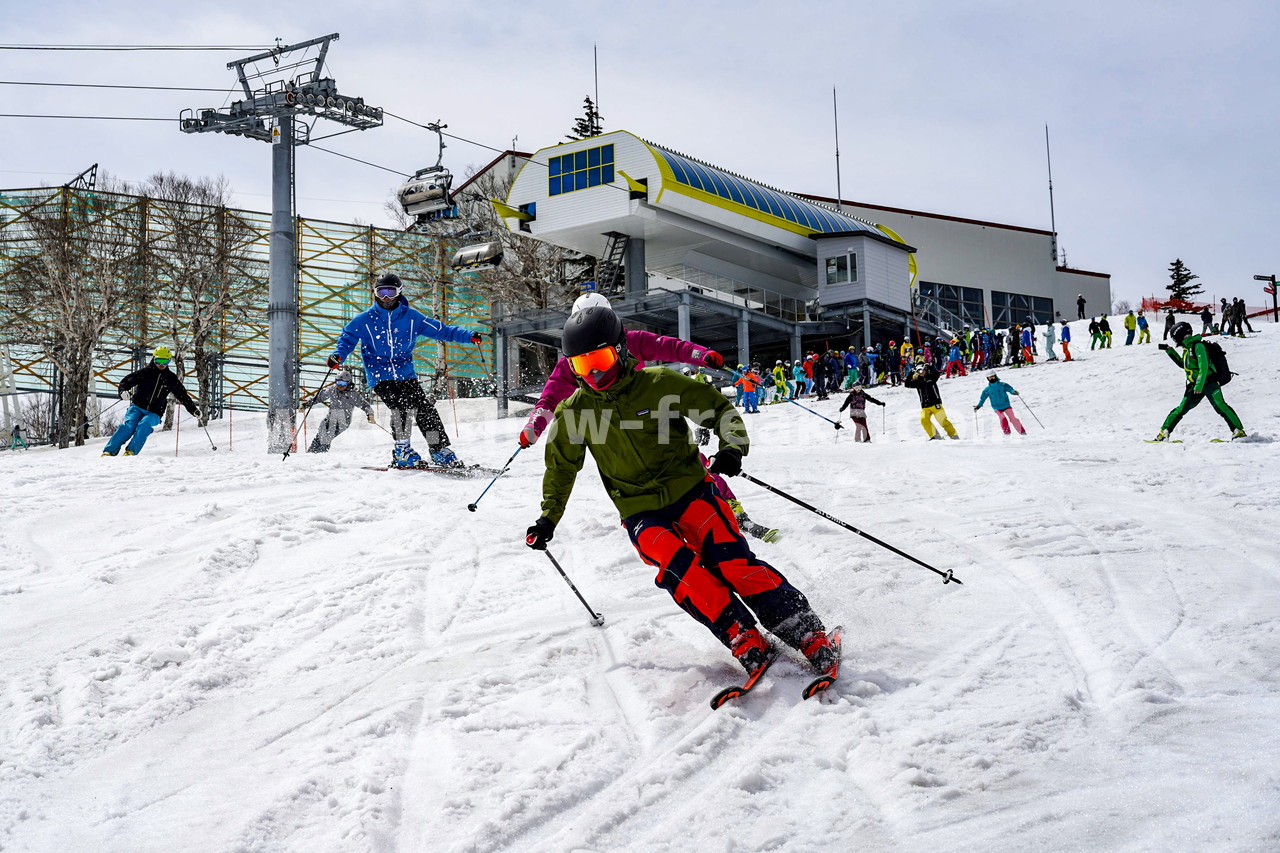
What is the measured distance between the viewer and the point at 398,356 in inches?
368

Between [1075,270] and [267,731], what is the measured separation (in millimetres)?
52140

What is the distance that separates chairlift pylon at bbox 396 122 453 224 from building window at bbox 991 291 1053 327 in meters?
32.0

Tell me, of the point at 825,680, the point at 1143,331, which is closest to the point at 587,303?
the point at 825,680

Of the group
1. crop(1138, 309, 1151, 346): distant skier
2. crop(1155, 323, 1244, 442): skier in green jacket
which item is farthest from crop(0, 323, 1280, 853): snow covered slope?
crop(1138, 309, 1151, 346): distant skier

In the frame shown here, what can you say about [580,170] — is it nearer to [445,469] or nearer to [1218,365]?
[1218,365]

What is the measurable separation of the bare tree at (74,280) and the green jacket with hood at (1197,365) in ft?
75.7

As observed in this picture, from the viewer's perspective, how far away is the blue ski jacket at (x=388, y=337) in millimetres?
9250

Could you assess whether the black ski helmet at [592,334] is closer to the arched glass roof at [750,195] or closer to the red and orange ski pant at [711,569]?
the red and orange ski pant at [711,569]

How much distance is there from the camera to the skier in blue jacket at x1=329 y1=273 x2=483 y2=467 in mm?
9242

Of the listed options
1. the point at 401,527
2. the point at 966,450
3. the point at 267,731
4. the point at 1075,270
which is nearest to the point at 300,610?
the point at 267,731

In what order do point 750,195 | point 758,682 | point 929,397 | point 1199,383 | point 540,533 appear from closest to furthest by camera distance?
point 758,682
point 540,533
point 1199,383
point 929,397
point 750,195

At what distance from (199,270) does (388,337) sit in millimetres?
23193

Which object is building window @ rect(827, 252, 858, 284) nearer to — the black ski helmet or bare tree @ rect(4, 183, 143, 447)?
bare tree @ rect(4, 183, 143, 447)

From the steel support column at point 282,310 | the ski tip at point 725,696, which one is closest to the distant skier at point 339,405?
the steel support column at point 282,310
